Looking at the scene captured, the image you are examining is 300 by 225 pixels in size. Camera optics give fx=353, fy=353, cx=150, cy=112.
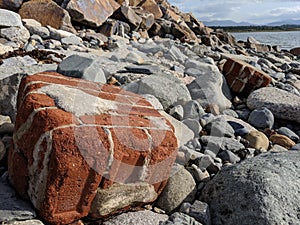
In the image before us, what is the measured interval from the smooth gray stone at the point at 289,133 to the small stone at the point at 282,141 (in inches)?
10.2

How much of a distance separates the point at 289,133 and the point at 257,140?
842 millimetres

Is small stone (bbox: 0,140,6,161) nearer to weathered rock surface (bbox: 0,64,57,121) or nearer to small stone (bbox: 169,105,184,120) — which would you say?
weathered rock surface (bbox: 0,64,57,121)

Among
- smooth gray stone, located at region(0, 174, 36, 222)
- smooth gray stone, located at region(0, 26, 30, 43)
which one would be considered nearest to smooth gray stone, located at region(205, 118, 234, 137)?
smooth gray stone, located at region(0, 174, 36, 222)

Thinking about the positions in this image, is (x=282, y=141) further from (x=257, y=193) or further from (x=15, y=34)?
(x=15, y=34)

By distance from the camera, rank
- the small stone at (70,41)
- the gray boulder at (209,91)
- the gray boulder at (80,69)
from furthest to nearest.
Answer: the small stone at (70,41) → the gray boulder at (209,91) → the gray boulder at (80,69)

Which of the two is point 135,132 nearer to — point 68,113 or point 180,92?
point 68,113

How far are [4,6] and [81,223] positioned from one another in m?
8.82

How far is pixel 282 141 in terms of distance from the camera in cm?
433

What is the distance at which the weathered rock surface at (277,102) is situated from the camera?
16.9ft

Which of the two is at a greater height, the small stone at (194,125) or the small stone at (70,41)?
the small stone at (70,41)

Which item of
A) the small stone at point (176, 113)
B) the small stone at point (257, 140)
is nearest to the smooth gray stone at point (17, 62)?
the small stone at point (176, 113)

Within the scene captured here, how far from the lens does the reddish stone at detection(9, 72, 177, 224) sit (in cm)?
199

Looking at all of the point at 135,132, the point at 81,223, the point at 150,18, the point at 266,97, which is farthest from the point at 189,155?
the point at 150,18

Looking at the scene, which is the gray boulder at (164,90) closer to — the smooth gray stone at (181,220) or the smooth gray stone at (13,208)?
the smooth gray stone at (181,220)
